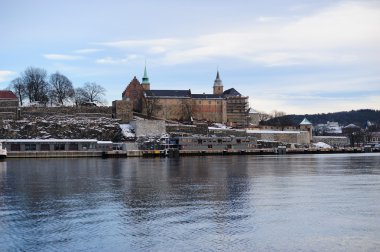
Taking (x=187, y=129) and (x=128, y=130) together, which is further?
(x=187, y=129)

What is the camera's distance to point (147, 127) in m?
90.3

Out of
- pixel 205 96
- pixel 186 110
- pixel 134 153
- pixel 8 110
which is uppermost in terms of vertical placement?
pixel 205 96

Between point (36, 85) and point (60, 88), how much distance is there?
14.4ft

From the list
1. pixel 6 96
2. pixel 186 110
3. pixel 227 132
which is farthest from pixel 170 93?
pixel 6 96

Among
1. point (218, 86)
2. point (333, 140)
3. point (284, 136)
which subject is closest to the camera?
point (284, 136)

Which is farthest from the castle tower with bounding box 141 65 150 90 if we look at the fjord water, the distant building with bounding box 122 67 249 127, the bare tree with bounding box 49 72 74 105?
the fjord water

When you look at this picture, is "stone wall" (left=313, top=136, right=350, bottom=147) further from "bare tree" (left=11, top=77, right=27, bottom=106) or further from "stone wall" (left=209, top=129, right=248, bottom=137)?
"bare tree" (left=11, top=77, right=27, bottom=106)

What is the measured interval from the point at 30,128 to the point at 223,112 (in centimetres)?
4650

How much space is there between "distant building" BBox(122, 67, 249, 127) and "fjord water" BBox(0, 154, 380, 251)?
78.3 metres

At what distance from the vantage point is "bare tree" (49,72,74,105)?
329 ft

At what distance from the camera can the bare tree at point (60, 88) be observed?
10038cm

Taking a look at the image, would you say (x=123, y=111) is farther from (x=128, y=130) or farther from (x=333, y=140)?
(x=333, y=140)

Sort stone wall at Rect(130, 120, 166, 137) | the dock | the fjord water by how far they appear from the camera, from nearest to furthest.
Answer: the fjord water < the dock < stone wall at Rect(130, 120, 166, 137)

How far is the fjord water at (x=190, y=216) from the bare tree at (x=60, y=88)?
69.1 metres
